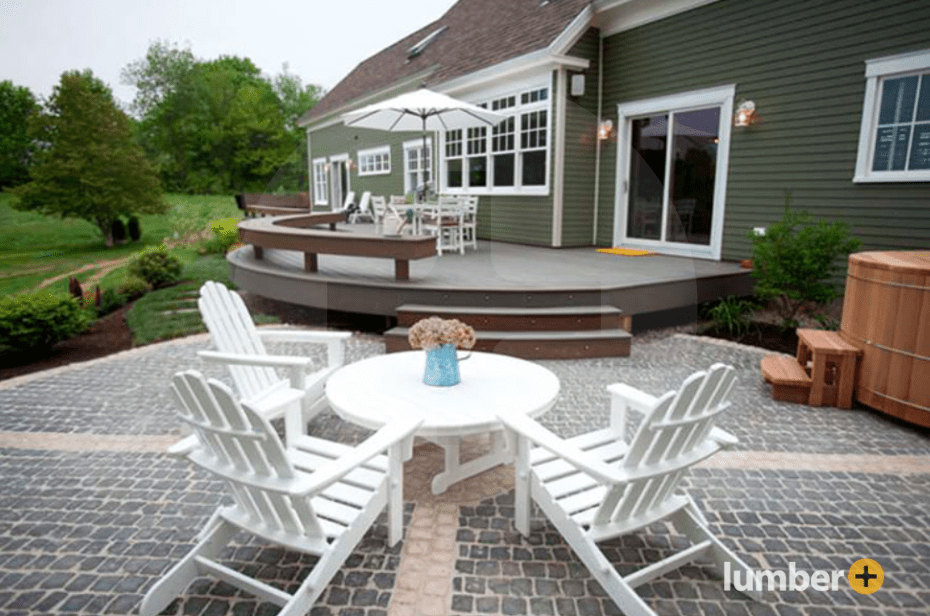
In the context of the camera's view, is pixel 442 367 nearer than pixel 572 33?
Yes

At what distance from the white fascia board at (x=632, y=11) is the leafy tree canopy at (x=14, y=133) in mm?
14682

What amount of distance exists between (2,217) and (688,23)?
1730 cm

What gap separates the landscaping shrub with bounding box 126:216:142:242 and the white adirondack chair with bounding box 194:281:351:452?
15156 millimetres

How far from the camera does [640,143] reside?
844 cm

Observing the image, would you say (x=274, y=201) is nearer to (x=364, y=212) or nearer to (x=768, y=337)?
(x=364, y=212)

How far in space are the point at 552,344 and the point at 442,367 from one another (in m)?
2.41

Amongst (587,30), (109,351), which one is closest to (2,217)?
(109,351)

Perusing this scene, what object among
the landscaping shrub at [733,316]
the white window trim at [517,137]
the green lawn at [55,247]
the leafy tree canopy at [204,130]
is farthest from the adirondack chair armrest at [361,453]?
the leafy tree canopy at [204,130]

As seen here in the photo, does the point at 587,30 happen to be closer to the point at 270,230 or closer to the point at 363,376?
the point at 270,230

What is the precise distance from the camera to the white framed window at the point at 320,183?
1910cm

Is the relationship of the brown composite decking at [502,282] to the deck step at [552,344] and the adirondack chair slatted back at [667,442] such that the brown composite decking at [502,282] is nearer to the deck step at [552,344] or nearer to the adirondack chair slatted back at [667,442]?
the deck step at [552,344]

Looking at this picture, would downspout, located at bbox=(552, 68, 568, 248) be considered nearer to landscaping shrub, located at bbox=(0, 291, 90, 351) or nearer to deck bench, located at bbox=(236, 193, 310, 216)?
landscaping shrub, located at bbox=(0, 291, 90, 351)

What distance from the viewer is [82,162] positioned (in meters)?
14.0

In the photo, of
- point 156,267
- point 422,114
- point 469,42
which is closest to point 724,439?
point 422,114
